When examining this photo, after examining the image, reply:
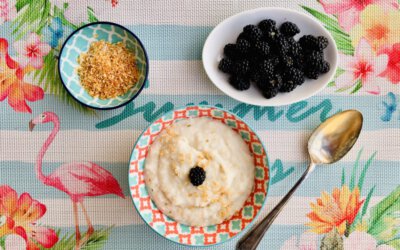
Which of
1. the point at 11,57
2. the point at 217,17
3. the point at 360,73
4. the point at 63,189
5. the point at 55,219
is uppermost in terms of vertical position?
the point at 217,17

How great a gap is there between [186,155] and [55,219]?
1.89 ft

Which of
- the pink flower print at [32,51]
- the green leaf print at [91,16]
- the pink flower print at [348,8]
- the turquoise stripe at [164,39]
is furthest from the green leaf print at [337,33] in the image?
the pink flower print at [32,51]

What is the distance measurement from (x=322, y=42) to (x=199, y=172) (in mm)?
630

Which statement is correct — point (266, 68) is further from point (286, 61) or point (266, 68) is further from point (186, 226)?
point (186, 226)

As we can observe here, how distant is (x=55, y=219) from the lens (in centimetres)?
171

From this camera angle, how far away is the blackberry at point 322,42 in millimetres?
1628

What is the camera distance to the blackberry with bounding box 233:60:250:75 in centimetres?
161

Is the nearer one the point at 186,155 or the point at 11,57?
the point at 186,155

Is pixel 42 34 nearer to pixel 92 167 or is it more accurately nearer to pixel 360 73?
pixel 92 167

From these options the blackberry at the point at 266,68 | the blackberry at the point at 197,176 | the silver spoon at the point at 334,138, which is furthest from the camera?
the silver spoon at the point at 334,138

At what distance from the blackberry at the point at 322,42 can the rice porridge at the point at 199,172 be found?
42cm

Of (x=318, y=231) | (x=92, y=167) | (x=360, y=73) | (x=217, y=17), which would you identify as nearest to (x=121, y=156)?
(x=92, y=167)

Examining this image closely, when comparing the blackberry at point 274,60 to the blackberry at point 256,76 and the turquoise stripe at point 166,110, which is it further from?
the turquoise stripe at point 166,110

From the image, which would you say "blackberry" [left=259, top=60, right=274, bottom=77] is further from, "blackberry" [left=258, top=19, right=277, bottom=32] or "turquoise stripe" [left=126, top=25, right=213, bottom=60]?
"turquoise stripe" [left=126, top=25, right=213, bottom=60]
